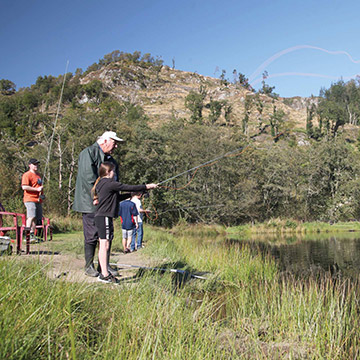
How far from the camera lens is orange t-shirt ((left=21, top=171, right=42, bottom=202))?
7602 mm

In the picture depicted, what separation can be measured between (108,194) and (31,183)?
3538 mm

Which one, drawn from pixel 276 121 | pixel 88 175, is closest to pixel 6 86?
pixel 276 121

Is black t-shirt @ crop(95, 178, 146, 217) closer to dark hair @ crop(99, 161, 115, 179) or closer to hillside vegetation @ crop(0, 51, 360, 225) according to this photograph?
dark hair @ crop(99, 161, 115, 179)

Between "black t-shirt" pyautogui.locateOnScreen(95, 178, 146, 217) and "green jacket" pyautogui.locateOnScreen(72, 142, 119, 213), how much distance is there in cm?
31

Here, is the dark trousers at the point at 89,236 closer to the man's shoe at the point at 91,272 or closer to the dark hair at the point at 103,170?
the man's shoe at the point at 91,272

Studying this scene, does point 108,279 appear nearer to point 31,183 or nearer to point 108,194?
point 108,194

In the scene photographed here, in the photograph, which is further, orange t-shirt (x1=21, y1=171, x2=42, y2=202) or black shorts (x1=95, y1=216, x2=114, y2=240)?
orange t-shirt (x1=21, y1=171, x2=42, y2=202)

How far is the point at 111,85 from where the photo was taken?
129375 millimetres

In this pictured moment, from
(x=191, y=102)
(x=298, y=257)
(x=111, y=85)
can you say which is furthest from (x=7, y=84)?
(x=298, y=257)

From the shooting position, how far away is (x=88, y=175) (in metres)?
5.22

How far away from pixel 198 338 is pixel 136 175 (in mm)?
28472

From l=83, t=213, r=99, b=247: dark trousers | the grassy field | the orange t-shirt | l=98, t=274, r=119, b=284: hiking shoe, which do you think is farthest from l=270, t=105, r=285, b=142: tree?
the grassy field

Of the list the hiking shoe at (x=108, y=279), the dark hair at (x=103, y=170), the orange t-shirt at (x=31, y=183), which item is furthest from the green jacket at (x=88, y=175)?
the orange t-shirt at (x=31, y=183)

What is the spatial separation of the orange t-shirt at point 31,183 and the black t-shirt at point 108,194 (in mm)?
3335
